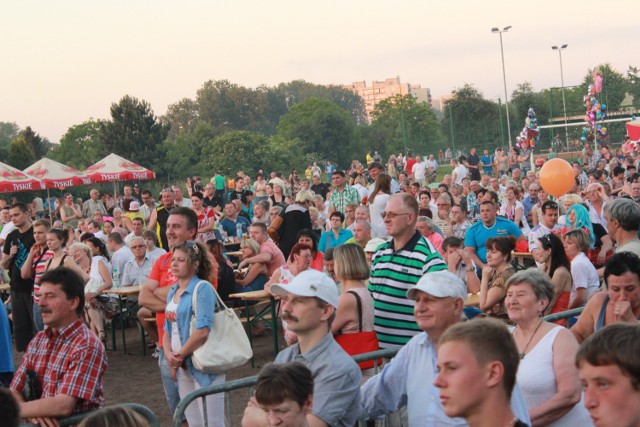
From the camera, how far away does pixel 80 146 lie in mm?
79500

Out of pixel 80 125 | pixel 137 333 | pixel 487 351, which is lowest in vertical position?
pixel 137 333

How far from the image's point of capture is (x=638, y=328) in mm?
2943

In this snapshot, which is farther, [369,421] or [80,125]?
[80,125]

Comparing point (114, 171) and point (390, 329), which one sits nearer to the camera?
point (390, 329)

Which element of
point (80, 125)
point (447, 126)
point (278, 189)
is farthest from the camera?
point (80, 125)

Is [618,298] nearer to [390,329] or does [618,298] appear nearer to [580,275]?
[390,329]

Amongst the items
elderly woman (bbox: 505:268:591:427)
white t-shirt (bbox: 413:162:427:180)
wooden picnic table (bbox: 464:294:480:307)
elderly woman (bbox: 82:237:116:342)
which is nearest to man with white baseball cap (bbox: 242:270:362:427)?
elderly woman (bbox: 505:268:591:427)

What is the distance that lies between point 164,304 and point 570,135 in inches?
1602

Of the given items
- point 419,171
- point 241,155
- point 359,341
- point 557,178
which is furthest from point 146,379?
point 241,155

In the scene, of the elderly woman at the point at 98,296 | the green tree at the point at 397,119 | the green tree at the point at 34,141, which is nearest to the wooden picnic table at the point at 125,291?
the elderly woman at the point at 98,296

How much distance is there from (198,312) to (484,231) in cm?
570

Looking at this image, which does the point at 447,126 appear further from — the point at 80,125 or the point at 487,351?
the point at 487,351

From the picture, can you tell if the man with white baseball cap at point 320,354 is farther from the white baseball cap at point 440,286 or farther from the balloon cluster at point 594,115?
the balloon cluster at point 594,115

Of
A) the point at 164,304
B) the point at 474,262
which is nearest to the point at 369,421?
the point at 164,304
